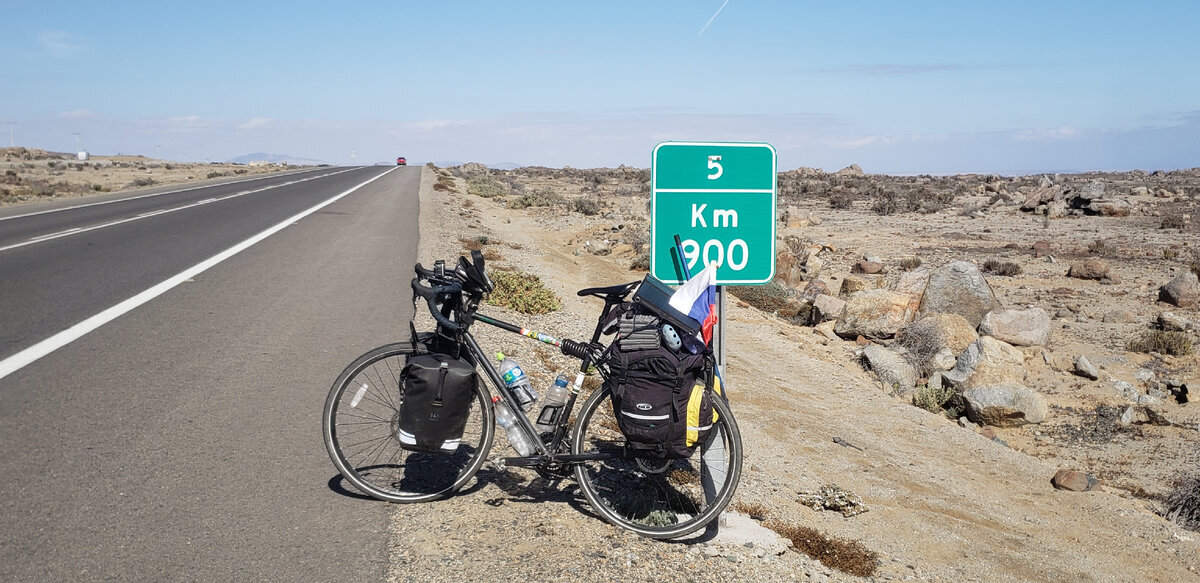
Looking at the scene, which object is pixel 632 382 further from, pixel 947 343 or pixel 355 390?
pixel 947 343

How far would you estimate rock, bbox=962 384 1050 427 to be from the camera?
881 cm

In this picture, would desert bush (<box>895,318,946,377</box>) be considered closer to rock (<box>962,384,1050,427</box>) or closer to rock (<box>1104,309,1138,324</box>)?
rock (<box>962,384,1050,427</box>)

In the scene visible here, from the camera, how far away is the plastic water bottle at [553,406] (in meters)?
4.14

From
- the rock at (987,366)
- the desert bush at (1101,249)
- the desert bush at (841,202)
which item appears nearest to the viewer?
the rock at (987,366)

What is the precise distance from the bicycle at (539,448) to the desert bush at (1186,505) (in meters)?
4.33

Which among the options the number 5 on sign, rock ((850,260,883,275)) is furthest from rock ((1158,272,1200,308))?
the number 5 on sign

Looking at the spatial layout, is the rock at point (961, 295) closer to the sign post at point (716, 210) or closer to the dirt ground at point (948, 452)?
the dirt ground at point (948, 452)

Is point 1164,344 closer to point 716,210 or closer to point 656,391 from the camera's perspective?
point 716,210

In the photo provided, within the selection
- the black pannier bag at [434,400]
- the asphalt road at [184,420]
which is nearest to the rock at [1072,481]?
the black pannier bag at [434,400]

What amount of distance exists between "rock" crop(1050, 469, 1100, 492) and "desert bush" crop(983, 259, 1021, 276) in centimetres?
1163

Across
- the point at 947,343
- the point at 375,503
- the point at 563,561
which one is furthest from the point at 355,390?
the point at 947,343

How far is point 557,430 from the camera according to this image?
4145 mm

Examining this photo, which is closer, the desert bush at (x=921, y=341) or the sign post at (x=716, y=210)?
the sign post at (x=716, y=210)

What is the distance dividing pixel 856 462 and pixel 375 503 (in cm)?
382
